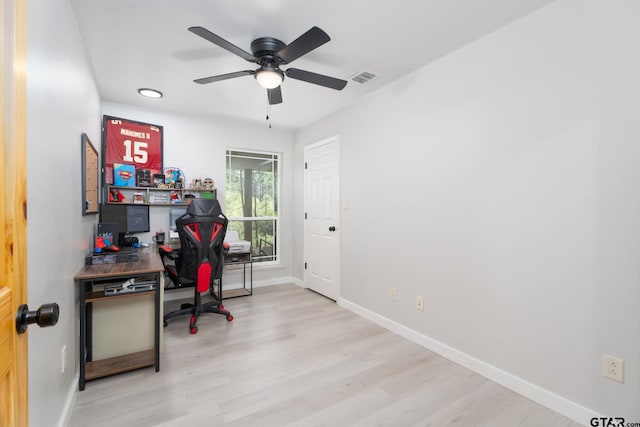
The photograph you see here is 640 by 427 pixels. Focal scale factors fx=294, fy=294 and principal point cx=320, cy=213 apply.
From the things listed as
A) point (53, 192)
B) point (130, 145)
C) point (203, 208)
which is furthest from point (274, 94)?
point (130, 145)

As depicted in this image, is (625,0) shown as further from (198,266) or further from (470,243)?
(198,266)

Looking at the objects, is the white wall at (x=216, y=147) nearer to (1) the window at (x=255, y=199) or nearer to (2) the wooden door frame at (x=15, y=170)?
(1) the window at (x=255, y=199)

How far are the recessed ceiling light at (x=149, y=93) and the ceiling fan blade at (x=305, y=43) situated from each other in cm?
193

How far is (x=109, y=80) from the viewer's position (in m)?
3.04

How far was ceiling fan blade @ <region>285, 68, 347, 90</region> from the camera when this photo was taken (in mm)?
2279

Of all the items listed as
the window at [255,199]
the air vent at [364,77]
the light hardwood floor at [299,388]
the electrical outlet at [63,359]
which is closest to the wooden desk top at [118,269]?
the electrical outlet at [63,359]

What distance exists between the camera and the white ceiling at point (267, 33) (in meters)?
1.95

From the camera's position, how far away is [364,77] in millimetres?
2975

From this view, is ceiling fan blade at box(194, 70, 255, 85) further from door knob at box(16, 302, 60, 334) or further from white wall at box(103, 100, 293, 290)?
door knob at box(16, 302, 60, 334)

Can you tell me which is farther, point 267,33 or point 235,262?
point 235,262

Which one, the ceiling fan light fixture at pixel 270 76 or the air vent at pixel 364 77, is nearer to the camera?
the ceiling fan light fixture at pixel 270 76

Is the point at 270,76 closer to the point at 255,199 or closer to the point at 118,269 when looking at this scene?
the point at 118,269

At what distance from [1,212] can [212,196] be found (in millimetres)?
3759

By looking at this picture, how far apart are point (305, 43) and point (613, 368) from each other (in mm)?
2674
